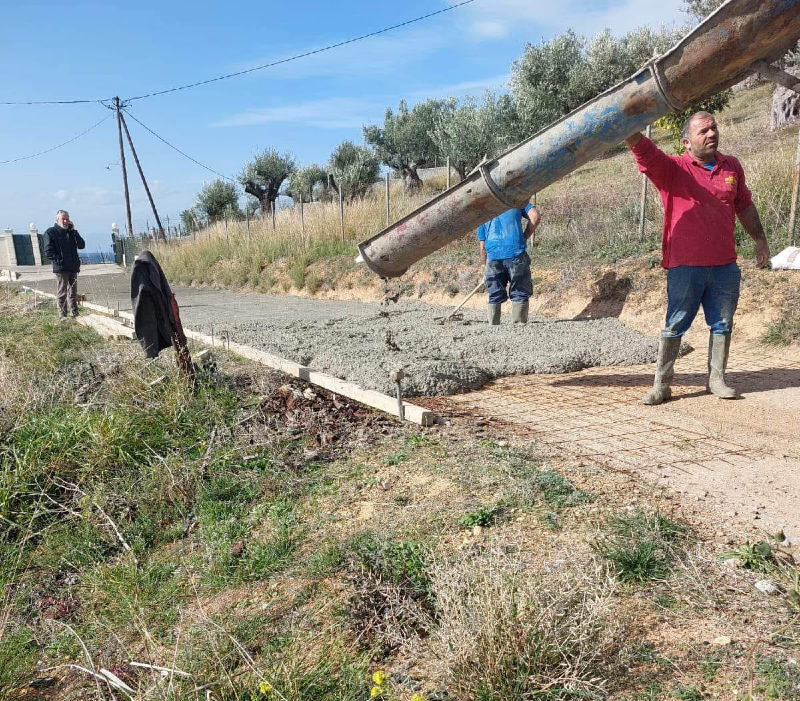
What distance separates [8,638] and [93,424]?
187 centimetres

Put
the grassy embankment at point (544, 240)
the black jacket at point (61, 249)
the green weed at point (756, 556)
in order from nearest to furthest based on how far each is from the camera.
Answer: the green weed at point (756, 556) → the grassy embankment at point (544, 240) → the black jacket at point (61, 249)

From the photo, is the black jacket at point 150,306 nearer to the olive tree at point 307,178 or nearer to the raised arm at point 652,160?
the raised arm at point 652,160

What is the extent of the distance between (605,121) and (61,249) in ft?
30.6

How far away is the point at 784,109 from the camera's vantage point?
16000 mm

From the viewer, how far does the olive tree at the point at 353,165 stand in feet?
109

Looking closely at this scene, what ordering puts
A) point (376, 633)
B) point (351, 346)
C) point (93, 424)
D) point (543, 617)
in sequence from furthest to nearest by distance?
1. point (351, 346)
2. point (93, 424)
3. point (376, 633)
4. point (543, 617)

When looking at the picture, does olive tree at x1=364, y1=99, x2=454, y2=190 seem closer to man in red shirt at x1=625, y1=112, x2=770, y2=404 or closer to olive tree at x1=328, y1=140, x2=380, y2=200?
olive tree at x1=328, y1=140, x2=380, y2=200

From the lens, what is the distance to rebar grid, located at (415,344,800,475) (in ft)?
10.9

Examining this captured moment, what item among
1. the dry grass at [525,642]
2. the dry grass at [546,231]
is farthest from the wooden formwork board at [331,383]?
the dry grass at [546,231]

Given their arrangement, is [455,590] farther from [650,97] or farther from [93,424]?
[93,424]

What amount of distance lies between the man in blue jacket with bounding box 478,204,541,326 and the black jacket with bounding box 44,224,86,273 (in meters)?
6.92

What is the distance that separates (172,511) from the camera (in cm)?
364

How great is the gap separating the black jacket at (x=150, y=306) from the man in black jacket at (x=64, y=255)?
6.16m

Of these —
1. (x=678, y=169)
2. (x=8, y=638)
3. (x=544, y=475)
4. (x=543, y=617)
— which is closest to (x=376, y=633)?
(x=543, y=617)
